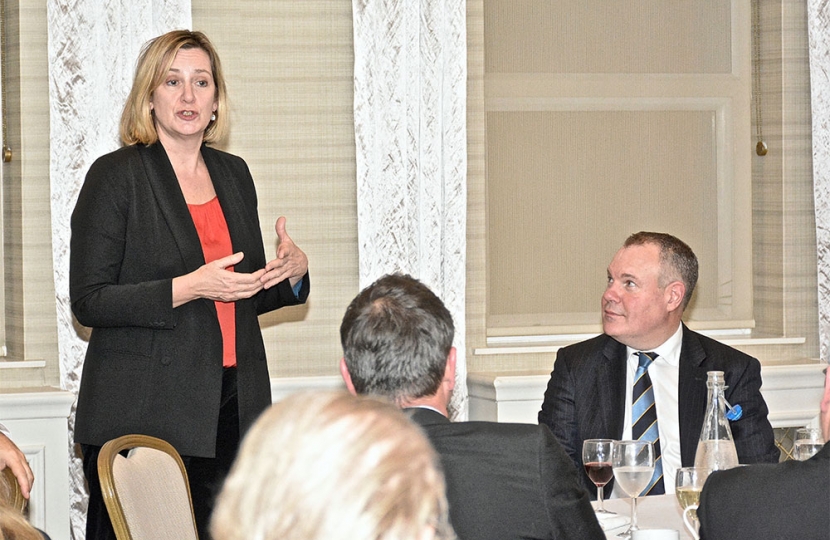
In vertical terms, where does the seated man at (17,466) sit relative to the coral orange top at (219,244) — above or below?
below

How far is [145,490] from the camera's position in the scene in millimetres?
2150

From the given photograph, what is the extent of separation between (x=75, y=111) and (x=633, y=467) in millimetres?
2134

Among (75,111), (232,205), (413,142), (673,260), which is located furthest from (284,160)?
(673,260)

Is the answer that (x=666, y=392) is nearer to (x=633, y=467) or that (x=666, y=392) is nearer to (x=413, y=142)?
(x=633, y=467)

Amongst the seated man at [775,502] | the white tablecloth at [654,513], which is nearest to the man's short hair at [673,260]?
the white tablecloth at [654,513]

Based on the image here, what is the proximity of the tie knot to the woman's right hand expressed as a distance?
1.02 m

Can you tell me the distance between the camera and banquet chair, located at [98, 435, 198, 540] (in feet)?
6.57

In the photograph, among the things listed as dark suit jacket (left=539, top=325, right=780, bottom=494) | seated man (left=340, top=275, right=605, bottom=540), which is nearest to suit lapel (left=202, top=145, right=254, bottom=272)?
dark suit jacket (left=539, top=325, right=780, bottom=494)

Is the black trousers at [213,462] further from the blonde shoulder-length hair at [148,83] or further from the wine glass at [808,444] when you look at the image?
the wine glass at [808,444]

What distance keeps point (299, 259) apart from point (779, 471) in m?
1.66

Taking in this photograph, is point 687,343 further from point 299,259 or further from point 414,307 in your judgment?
point 414,307

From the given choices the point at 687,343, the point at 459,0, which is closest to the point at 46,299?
the point at 459,0

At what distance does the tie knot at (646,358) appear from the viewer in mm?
2952

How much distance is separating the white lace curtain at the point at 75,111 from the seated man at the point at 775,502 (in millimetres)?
2367
